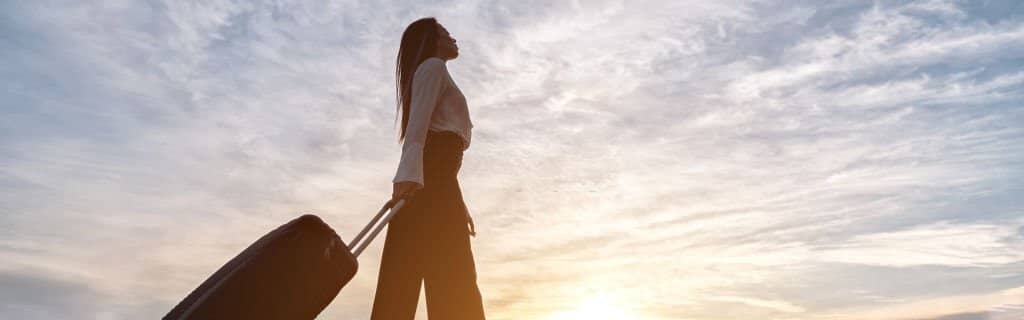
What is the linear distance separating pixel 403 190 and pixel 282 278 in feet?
2.60

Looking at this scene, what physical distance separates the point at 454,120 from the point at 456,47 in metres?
0.52

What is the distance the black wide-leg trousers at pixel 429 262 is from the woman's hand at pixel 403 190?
3.0 inches

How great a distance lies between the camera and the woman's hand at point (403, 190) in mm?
4387

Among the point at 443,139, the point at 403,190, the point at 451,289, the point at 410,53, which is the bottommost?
the point at 451,289

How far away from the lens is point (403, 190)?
173 inches

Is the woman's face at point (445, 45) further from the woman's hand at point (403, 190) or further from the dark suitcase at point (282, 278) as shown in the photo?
the dark suitcase at point (282, 278)

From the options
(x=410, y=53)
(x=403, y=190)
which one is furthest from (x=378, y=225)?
(x=410, y=53)

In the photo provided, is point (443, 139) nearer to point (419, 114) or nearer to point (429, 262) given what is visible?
point (419, 114)

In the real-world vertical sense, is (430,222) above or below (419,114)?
below

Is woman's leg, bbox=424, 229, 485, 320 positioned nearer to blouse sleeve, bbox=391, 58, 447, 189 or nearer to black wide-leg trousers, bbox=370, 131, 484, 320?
black wide-leg trousers, bbox=370, 131, 484, 320

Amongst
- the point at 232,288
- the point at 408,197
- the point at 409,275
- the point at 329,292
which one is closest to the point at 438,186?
the point at 408,197

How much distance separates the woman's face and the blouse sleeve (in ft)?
0.62

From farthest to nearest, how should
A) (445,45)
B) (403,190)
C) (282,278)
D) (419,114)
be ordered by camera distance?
(445,45) → (419,114) → (403,190) → (282,278)

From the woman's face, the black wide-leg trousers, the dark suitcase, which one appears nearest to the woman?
the black wide-leg trousers
